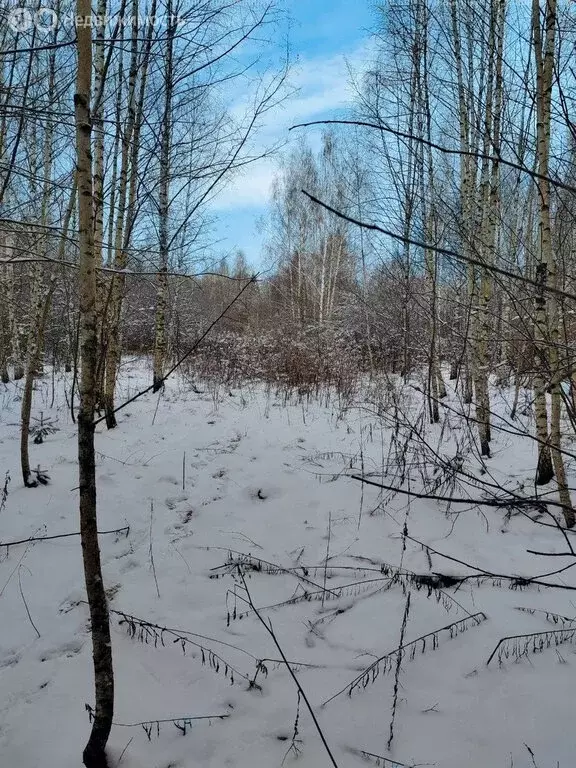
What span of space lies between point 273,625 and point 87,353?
179 cm

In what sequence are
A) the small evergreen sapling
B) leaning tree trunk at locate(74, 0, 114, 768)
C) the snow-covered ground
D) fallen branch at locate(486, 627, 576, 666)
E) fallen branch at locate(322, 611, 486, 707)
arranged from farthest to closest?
the small evergreen sapling → fallen branch at locate(486, 627, 576, 666) → fallen branch at locate(322, 611, 486, 707) → the snow-covered ground → leaning tree trunk at locate(74, 0, 114, 768)

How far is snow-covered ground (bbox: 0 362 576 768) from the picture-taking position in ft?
5.46

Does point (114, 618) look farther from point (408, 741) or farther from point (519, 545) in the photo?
point (519, 545)

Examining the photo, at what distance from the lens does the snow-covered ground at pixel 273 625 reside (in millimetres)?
1663

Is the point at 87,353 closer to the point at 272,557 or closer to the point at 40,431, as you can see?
the point at 272,557

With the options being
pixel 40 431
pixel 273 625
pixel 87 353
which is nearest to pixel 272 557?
pixel 273 625

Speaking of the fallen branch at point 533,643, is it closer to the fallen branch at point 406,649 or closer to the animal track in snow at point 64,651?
the fallen branch at point 406,649

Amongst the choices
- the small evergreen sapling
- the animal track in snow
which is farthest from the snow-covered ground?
the small evergreen sapling

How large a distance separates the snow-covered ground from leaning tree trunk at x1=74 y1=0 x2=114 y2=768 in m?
0.60

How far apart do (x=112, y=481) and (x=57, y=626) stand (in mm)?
1767

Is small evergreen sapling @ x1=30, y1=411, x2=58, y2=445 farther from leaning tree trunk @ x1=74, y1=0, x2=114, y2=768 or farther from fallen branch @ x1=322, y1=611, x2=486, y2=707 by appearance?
fallen branch @ x1=322, y1=611, x2=486, y2=707

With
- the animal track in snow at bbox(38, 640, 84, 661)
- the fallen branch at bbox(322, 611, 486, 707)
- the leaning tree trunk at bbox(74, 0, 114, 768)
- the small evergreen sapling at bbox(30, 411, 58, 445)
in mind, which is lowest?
the animal track in snow at bbox(38, 640, 84, 661)

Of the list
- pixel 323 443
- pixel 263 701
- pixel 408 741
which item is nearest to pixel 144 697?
pixel 263 701

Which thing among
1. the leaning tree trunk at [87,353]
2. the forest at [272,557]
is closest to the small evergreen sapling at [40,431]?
the forest at [272,557]
